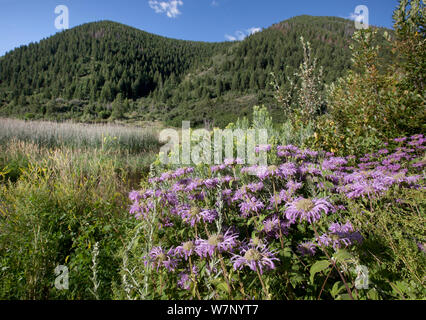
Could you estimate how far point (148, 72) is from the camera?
202 ft

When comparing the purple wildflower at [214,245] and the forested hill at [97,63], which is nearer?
the purple wildflower at [214,245]

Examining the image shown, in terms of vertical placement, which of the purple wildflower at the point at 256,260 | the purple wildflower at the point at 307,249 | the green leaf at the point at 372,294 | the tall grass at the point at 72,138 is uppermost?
the tall grass at the point at 72,138

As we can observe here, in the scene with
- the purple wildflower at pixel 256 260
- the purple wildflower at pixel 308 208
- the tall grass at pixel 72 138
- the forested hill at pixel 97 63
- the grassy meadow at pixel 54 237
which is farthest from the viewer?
the forested hill at pixel 97 63

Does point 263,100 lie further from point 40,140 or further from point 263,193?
point 263,193

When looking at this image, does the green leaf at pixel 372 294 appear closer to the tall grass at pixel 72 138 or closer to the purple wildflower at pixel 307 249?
the purple wildflower at pixel 307 249

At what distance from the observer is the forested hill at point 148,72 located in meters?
34.6

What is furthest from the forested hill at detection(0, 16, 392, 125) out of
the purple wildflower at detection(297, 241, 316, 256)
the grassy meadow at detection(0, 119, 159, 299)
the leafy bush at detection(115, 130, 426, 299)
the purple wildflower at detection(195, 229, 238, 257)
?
the purple wildflower at detection(195, 229, 238, 257)

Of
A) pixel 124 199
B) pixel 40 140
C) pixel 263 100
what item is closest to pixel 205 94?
pixel 263 100

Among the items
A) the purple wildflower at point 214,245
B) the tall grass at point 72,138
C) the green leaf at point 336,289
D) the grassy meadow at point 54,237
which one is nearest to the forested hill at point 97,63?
the tall grass at point 72,138

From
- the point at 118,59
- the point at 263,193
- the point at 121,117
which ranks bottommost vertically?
the point at 263,193

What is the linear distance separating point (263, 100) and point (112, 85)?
127ft

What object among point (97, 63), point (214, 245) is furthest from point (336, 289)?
point (97, 63)

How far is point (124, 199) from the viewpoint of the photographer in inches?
138
